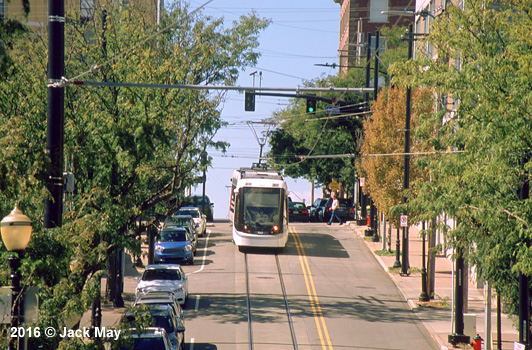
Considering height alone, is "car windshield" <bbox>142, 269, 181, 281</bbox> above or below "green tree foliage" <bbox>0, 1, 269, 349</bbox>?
below

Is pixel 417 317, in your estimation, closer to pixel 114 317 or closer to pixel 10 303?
pixel 114 317

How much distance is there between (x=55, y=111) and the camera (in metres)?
10.7

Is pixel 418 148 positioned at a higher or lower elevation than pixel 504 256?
higher

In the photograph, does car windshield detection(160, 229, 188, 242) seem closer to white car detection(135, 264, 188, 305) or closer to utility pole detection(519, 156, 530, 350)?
white car detection(135, 264, 188, 305)

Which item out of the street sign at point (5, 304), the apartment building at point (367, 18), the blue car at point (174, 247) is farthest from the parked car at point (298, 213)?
the street sign at point (5, 304)

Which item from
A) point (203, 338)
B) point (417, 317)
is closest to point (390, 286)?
point (417, 317)

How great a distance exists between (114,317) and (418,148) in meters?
16.1

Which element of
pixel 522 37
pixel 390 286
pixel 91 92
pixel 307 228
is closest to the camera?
pixel 522 37

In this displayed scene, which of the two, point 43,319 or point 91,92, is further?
point 91,92

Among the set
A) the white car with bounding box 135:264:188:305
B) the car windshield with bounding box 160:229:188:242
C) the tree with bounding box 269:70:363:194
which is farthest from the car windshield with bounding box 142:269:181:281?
the tree with bounding box 269:70:363:194

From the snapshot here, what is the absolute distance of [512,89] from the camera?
47.0 feet

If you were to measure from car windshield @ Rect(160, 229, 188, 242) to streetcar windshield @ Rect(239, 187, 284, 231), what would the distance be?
292 cm

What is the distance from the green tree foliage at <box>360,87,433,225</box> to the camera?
112 ft

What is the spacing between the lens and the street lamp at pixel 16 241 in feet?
27.8
